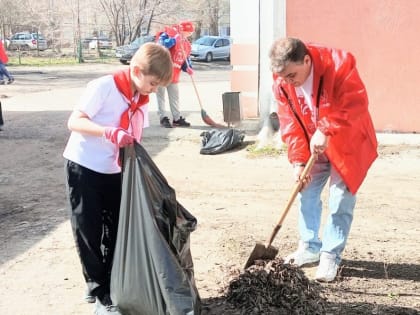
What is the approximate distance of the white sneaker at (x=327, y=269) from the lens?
358 cm

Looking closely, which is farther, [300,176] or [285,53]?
Result: [300,176]

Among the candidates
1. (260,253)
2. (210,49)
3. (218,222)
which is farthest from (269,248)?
(210,49)

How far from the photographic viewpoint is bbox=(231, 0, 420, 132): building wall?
7840mm

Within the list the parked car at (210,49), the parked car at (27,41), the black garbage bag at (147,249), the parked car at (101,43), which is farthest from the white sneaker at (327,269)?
the parked car at (27,41)

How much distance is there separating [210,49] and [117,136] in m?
27.9

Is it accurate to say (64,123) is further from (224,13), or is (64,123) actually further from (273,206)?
(224,13)

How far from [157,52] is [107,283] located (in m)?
1.24

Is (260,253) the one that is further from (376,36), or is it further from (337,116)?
(376,36)

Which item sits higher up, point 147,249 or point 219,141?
point 147,249

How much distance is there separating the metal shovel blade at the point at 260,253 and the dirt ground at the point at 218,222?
261 mm

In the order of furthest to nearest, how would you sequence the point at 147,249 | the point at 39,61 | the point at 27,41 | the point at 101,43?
the point at 101,43, the point at 27,41, the point at 39,61, the point at 147,249

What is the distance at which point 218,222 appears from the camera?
4891mm

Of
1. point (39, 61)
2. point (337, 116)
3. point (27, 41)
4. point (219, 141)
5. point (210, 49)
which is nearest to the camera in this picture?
point (337, 116)

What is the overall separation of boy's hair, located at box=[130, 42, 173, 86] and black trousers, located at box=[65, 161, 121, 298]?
23.1 inches
